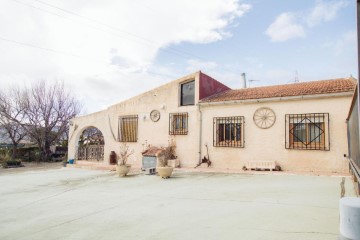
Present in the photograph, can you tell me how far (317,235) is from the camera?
3.83m

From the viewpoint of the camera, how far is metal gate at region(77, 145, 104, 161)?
19.0 metres

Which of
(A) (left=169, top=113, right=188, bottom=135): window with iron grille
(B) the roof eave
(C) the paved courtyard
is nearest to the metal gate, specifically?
(A) (left=169, top=113, right=188, bottom=135): window with iron grille

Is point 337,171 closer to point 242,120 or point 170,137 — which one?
point 242,120

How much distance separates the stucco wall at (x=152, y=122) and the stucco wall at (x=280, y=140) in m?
0.79

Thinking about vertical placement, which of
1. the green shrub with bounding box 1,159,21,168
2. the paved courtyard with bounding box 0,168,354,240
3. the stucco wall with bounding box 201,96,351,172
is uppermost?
the stucco wall with bounding box 201,96,351,172

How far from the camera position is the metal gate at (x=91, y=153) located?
19000 millimetres

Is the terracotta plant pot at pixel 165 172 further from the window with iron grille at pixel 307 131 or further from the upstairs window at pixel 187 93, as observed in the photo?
the window with iron grille at pixel 307 131

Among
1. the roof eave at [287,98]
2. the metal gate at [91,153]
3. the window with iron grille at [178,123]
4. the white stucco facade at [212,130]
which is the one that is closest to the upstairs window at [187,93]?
the white stucco facade at [212,130]

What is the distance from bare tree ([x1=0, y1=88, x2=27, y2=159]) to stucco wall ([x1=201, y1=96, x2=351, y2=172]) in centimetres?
1882

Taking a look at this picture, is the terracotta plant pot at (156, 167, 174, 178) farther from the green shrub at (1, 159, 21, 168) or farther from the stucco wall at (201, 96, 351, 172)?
the green shrub at (1, 159, 21, 168)

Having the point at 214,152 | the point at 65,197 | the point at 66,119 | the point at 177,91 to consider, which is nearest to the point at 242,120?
the point at 214,152

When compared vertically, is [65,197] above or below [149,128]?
below

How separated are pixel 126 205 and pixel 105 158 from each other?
11.7m

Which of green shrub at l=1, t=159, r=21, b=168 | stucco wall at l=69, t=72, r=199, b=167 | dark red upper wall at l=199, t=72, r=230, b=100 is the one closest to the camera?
stucco wall at l=69, t=72, r=199, b=167
